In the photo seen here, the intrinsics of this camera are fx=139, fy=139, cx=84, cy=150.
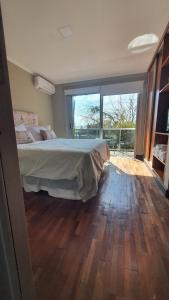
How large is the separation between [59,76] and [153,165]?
11.6ft

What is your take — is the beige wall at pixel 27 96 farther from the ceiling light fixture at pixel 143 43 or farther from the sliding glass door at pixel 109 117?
the ceiling light fixture at pixel 143 43

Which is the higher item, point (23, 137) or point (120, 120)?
point (120, 120)

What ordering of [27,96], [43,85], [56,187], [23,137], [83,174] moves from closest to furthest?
[83,174] < [56,187] < [23,137] < [27,96] < [43,85]

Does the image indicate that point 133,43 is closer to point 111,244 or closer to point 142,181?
point 142,181

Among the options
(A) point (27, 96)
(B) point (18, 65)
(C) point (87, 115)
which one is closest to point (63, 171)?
(A) point (27, 96)

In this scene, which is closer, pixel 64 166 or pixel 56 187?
pixel 64 166

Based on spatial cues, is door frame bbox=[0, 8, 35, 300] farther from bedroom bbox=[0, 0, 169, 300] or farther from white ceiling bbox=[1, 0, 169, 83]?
white ceiling bbox=[1, 0, 169, 83]

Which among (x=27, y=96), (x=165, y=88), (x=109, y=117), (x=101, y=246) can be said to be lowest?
(x=101, y=246)

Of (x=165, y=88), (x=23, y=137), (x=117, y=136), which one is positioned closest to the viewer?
(x=165, y=88)

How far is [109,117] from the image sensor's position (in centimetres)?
459

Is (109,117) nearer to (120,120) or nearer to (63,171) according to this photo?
(120,120)

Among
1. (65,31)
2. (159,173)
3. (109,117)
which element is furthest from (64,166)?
(109,117)

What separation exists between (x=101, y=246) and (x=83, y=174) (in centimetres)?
83

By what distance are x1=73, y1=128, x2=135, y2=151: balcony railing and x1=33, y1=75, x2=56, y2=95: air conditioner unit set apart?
5.50ft
